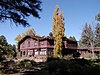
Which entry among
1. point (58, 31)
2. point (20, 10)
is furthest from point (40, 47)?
point (20, 10)

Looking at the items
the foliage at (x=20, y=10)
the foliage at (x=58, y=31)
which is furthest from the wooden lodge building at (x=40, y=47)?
the foliage at (x=20, y=10)

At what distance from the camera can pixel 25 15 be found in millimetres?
22484

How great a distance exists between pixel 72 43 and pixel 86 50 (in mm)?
7687

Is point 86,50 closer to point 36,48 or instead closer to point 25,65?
point 36,48

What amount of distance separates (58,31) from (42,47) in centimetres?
738

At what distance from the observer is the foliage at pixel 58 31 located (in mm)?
60938

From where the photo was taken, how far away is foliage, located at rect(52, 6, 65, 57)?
60938 mm

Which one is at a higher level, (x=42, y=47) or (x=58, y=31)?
(x=58, y=31)

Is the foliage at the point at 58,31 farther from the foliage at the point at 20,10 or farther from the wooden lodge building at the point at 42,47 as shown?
the foliage at the point at 20,10

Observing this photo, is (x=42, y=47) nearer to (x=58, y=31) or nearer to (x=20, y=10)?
(x=58, y=31)

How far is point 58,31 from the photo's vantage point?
61.5 m

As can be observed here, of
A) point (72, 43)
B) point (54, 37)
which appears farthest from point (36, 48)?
point (72, 43)

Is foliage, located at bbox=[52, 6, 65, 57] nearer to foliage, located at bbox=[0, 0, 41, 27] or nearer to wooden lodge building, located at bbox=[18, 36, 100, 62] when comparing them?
wooden lodge building, located at bbox=[18, 36, 100, 62]

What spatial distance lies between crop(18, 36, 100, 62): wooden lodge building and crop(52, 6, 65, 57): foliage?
313 centimetres
